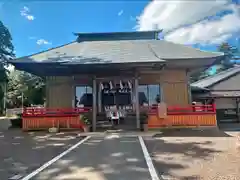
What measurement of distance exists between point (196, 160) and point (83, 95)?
9.27 meters

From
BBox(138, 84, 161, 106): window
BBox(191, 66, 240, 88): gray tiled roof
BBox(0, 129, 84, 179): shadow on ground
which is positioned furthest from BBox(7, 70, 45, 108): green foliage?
BBox(0, 129, 84, 179): shadow on ground

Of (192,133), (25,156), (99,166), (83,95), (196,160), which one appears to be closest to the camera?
(99,166)

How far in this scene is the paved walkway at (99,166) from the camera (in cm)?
441

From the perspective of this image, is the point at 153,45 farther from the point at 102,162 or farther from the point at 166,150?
the point at 102,162

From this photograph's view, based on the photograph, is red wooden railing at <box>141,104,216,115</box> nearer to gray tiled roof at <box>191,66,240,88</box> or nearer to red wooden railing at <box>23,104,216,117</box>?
red wooden railing at <box>23,104,216,117</box>

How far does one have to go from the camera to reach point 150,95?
44.7ft

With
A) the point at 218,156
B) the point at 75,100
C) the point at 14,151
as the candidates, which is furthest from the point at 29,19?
the point at 218,156

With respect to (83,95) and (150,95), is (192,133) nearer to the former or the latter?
(150,95)

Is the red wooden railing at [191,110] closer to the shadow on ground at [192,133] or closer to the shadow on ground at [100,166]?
the shadow on ground at [192,133]

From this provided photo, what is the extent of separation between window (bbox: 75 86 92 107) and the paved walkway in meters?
6.64

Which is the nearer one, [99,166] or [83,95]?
[99,166]

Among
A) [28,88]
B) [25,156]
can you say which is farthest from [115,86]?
[28,88]

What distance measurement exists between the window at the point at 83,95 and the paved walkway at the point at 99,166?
21.8 ft

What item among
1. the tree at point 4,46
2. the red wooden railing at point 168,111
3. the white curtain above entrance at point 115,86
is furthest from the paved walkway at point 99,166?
the tree at point 4,46
